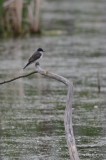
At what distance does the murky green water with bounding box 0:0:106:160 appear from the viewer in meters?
11.4

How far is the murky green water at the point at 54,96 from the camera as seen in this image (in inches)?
447

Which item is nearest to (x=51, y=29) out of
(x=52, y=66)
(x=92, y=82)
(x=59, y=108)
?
(x=52, y=66)

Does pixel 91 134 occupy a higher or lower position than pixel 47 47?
higher

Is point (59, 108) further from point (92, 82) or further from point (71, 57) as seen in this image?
point (71, 57)

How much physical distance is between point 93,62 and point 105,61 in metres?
0.30

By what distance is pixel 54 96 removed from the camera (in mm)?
15695

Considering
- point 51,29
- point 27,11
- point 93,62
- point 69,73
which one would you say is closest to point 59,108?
point 69,73

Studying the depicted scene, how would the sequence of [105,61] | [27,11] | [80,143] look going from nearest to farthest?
[80,143], [105,61], [27,11]

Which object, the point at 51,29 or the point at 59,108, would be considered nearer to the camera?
the point at 59,108

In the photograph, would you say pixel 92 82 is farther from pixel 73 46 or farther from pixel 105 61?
pixel 73 46

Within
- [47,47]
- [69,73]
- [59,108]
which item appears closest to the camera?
[59,108]

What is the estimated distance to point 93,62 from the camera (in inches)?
802

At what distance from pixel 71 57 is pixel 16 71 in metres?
2.81

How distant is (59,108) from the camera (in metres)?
14.4
